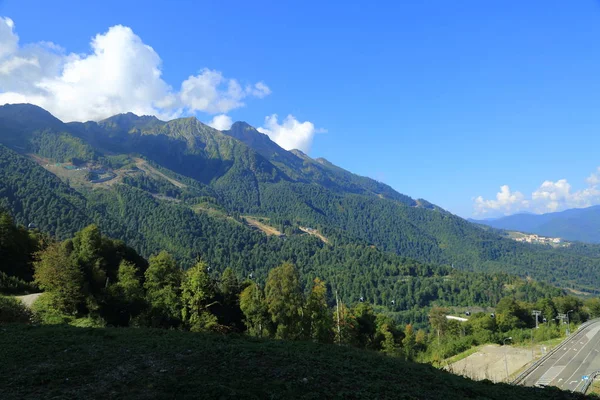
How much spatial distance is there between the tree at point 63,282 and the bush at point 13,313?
13.6 feet

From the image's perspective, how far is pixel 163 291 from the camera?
111 ft

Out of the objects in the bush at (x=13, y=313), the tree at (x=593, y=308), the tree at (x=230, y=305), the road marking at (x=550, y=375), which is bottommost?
the road marking at (x=550, y=375)

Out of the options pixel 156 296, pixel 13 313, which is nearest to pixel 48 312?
pixel 13 313

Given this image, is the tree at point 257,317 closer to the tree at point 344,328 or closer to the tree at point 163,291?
the tree at point 163,291

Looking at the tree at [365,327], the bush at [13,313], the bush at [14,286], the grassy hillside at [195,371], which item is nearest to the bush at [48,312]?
the bush at [13,313]

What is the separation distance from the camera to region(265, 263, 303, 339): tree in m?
33.6

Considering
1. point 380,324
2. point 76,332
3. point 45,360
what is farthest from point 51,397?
point 380,324

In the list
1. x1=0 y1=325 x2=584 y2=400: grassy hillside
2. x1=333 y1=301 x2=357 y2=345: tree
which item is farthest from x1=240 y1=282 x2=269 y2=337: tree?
x1=0 y1=325 x2=584 y2=400: grassy hillside

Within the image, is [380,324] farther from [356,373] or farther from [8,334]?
[8,334]

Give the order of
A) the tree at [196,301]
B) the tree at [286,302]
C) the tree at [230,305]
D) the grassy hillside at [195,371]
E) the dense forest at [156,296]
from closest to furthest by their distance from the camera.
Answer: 1. the grassy hillside at [195,371]
2. the dense forest at [156,296]
3. the tree at [196,301]
4. the tree at [286,302]
5. the tree at [230,305]

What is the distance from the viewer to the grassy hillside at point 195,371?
1121 centimetres

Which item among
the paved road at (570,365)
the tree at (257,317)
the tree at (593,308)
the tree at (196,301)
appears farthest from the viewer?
the tree at (593,308)

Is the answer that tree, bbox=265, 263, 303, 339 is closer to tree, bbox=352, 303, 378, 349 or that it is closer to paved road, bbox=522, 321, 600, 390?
tree, bbox=352, 303, 378, 349

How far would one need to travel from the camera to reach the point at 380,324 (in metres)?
61.6
